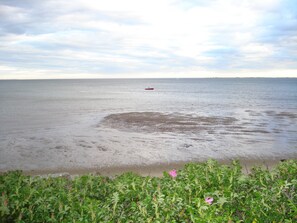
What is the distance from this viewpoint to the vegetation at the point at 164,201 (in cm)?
334

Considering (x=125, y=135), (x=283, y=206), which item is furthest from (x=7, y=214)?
(x=125, y=135)

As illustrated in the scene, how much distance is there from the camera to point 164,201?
3510mm

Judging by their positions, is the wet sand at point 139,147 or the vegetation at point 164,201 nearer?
the vegetation at point 164,201

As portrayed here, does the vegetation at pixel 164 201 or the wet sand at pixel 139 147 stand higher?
the vegetation at pixel 164 201

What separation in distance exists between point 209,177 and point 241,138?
17.7 m

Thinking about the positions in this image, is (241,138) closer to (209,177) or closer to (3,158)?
(3,158)

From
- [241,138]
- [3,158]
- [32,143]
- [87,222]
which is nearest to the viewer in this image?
[87,222]

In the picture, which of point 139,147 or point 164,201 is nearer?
point 164,201

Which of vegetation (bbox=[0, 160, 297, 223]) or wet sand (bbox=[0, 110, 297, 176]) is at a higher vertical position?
vegetation (bbox=[0, 160, 297, 223])

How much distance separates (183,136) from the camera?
21844mm

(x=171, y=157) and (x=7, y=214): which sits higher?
(x=7, y=214)

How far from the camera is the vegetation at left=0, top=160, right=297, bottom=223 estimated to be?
11.0 ft

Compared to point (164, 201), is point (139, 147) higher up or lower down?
lower down

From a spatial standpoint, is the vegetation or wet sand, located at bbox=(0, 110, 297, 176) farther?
wet sand, located at bbox=(0, 110, 297, 176)
